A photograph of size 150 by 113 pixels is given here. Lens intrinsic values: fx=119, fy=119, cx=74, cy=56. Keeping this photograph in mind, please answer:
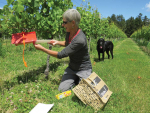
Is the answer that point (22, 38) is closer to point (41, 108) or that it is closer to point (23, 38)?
point (23, 38)

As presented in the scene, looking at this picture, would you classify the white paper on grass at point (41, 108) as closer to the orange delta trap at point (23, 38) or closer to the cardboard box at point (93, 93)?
the cardboard box at point (93, 93)

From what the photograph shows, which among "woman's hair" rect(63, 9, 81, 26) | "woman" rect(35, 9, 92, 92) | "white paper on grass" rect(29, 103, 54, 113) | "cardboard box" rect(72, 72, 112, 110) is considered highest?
"woman's hair" rect(63, 9, 81, 26)

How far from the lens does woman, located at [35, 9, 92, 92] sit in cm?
269

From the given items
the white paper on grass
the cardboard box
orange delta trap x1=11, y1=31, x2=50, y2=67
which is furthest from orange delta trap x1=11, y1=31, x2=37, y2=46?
the cardboard box

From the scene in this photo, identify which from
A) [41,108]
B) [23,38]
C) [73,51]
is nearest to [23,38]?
[23,38]

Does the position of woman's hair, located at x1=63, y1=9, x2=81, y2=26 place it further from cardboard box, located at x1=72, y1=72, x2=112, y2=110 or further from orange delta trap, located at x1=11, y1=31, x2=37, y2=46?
cardboard box, located at x1=72, y1=72, x2=112, y2=110

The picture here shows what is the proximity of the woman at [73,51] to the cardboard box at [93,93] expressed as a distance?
0.52 metres

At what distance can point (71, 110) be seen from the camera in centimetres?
254

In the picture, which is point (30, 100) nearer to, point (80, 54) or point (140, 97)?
point (80, 54)

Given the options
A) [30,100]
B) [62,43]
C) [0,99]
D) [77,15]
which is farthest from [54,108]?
[77,15]

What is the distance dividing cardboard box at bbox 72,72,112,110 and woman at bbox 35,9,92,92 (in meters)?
0.52

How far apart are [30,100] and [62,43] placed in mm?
1745

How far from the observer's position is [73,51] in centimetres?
272

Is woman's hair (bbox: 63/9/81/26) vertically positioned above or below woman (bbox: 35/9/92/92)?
above
